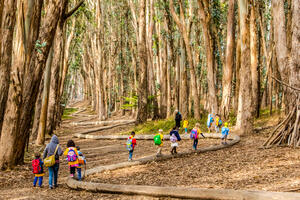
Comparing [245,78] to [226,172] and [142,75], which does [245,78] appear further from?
[226,172]

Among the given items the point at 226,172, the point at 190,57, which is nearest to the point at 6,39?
the point at 226,172

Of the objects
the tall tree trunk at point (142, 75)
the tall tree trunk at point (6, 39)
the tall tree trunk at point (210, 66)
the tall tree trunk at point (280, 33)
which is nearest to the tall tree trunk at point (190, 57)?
the tall tree trunk at point (210, 66)

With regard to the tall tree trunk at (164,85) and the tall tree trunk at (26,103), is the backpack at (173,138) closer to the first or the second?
the tall tree trunk at (26,103)

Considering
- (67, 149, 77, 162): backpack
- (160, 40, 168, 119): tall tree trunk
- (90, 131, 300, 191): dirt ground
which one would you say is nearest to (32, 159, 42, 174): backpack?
(67, 149, 77, 162): backpack

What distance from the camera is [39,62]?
11.3m

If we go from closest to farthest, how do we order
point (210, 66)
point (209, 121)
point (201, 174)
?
point (201, 174) → point (209, 121) → point (210, 66)

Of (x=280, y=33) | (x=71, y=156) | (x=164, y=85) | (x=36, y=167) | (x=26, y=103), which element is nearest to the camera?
(x=36, y=167)

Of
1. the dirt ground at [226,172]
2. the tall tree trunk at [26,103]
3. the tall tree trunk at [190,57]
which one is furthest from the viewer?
the tall tree trunk at [190,57]

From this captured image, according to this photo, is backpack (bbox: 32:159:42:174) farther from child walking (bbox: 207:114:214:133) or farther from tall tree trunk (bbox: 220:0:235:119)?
tall tree trunk (bbox: 220:0:235:119)

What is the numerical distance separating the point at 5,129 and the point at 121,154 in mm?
4999

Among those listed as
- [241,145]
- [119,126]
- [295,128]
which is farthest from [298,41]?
[119,126]

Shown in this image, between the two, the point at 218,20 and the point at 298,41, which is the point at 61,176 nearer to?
the point at 298,41

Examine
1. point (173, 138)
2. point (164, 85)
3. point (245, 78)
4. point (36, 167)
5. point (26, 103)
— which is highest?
point (164, 85)

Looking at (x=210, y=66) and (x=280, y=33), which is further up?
(x=280, y=33)
